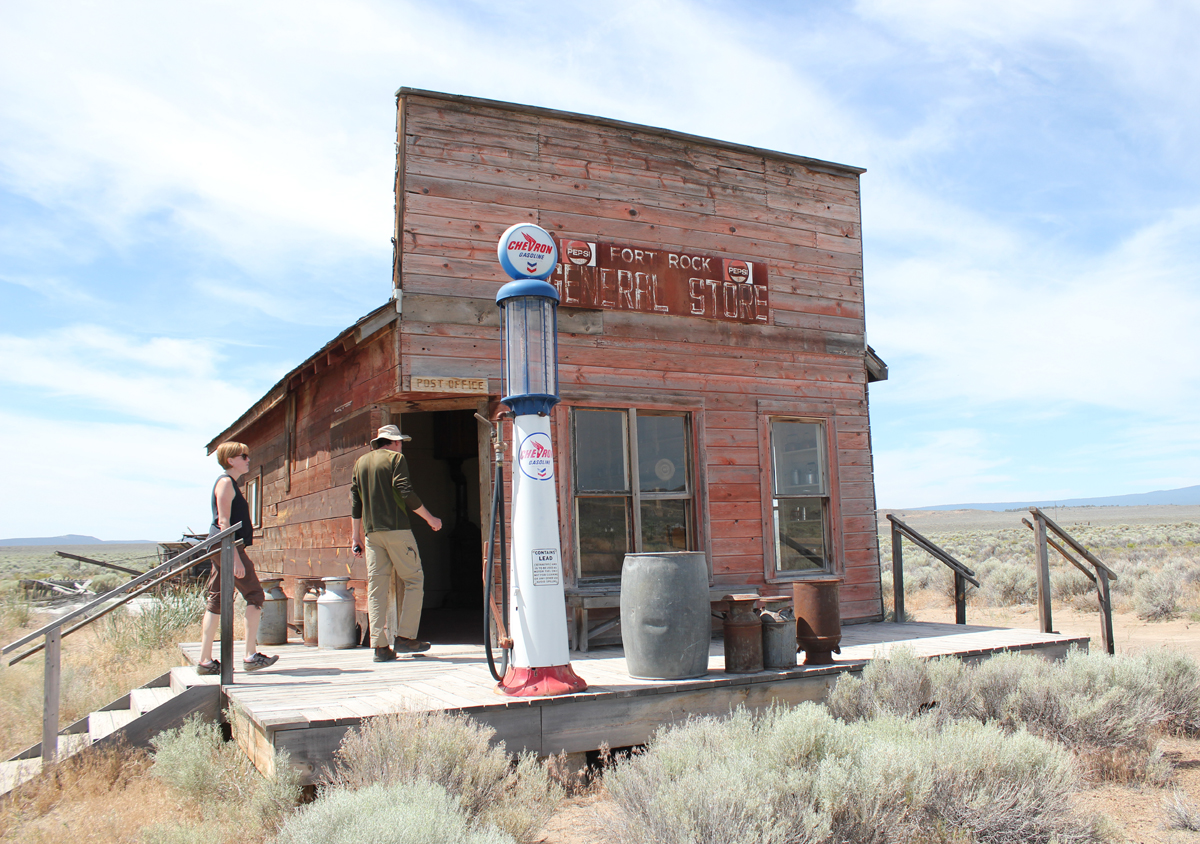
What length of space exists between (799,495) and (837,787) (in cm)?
513

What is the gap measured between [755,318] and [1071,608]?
A: 1006 centimetres

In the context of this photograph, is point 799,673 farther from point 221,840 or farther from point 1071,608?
point 1071,608

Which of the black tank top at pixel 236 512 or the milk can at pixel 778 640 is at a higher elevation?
the black tank top at pixel 236 512

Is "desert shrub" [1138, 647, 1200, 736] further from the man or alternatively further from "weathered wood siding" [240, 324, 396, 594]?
"weathered wood siding" [240, 324, 396, 594]

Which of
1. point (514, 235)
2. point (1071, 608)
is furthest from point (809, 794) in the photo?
point (1071, 608)

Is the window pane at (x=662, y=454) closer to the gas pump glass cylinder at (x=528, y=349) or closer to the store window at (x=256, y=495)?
the gas pump glass cylinder at (x=528, y=349)

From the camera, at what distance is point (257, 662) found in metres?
6.59

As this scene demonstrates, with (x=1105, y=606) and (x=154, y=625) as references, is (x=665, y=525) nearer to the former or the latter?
(x=1105, y=606)

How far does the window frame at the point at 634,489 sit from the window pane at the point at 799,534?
3.29ft

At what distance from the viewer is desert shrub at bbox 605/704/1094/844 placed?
3.72m

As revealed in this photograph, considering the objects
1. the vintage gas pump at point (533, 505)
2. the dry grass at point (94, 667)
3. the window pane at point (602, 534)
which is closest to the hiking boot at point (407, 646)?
the window pane at point (602, 534)

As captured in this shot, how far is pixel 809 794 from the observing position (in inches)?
156

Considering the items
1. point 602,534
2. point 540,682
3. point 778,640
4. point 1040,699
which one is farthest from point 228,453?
point 1040,699

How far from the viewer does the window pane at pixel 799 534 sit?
8766 mm
